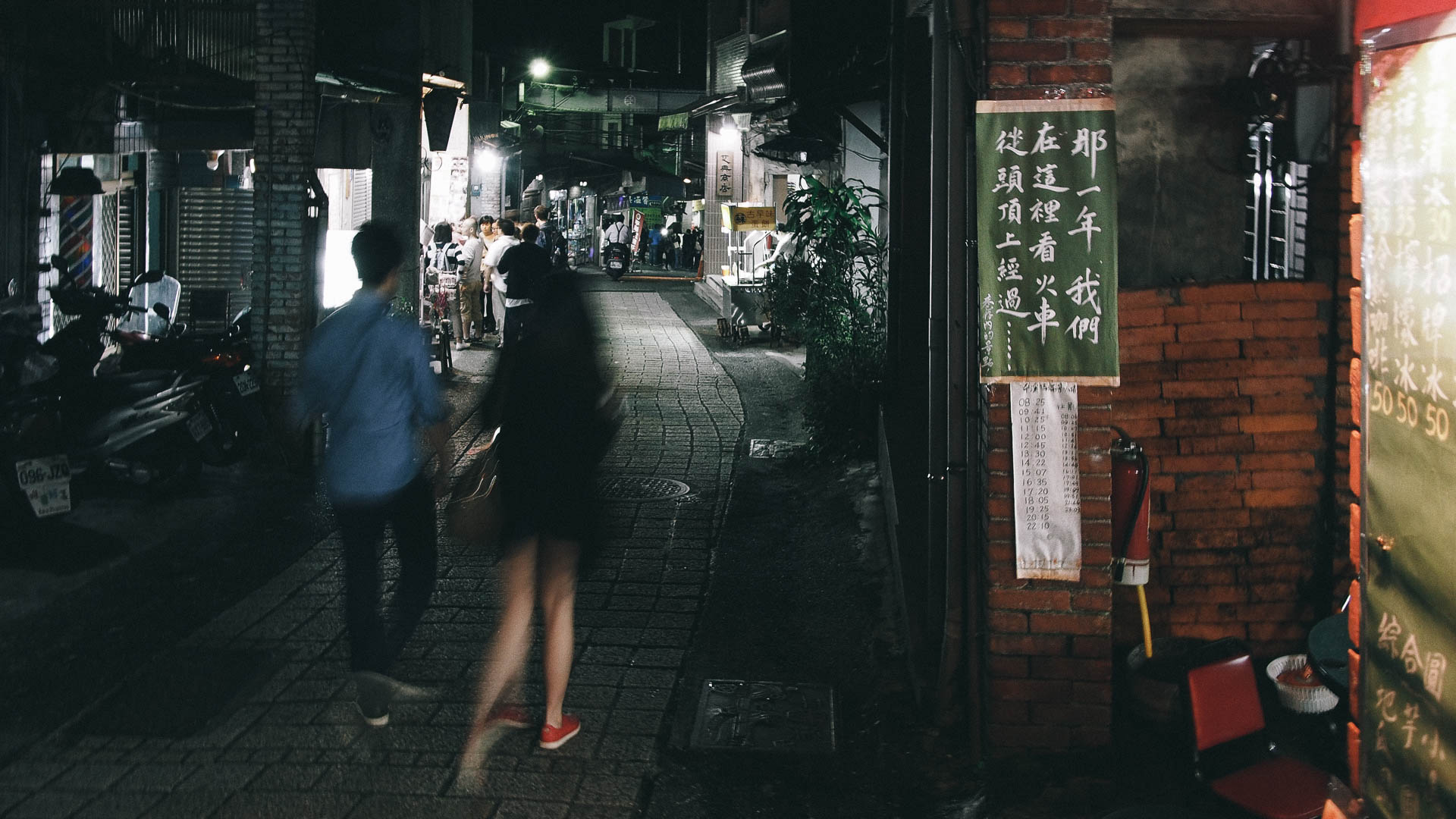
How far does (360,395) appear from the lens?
5230 millimetres

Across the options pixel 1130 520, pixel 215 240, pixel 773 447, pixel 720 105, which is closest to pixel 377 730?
pixel 1130 520

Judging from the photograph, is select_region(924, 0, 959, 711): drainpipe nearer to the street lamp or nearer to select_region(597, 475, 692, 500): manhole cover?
select_region(597, 475, 692, 500): manhole cover

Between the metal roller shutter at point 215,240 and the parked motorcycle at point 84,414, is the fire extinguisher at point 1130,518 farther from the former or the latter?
the metal roller shutter at point 215,240

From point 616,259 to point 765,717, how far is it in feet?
112

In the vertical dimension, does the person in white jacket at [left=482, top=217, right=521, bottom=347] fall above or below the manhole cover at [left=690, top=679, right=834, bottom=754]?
above

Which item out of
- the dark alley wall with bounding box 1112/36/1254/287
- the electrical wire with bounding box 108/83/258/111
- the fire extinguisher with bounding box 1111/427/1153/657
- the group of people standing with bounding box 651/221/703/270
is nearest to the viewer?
the fire extinguisher with bounding box 1111/427/1153/657

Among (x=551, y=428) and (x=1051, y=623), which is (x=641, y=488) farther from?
(x=1051, y=623)

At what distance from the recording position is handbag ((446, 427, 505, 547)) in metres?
5.21

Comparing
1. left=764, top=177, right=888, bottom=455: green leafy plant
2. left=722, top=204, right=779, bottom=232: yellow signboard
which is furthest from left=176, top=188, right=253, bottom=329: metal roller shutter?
left=722, top=204, right=779, bottom=232: yellow signboard

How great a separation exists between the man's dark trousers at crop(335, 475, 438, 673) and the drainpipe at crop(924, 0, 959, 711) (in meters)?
2.42

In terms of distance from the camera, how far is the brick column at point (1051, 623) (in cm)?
497

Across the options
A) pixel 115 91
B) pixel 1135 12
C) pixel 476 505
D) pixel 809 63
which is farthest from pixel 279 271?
pixel 1135 12

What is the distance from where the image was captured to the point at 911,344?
8.66m

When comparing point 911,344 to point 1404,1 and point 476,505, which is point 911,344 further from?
point 1404,1
